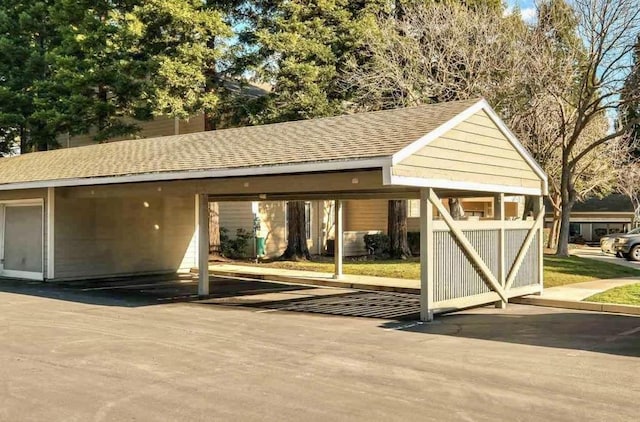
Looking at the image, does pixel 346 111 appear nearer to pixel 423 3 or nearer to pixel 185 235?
pixel 423 3

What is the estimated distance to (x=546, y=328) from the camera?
10562 mm

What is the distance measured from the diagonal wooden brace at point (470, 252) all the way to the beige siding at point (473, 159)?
1.71ft

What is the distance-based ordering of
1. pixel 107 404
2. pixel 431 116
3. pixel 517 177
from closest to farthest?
1. pixel 107 404
2. pixel 431 116
3. pixel 517 177

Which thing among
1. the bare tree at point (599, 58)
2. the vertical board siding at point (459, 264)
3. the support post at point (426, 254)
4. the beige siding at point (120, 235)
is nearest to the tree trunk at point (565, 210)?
the bare tree at point (599, 58)

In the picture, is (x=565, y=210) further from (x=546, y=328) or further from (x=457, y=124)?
(x=546, y=328)

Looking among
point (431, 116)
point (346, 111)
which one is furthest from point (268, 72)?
point (431, 116)

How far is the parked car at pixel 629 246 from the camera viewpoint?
27.3 meters

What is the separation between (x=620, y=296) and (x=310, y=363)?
864 centimetres

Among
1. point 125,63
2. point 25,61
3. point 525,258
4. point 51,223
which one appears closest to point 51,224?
point 51,223

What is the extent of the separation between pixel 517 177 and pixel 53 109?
18.9 metres

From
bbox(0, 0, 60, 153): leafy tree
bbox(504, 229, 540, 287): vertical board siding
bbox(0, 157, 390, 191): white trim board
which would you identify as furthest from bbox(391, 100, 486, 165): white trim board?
bbox(0, 0, 60, 153): leafy tree

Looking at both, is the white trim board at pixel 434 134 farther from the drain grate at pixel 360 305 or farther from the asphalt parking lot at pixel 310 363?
the drain grate at pixel 360 305

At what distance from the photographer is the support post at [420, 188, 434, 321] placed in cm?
1124

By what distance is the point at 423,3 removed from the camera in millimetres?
24656
